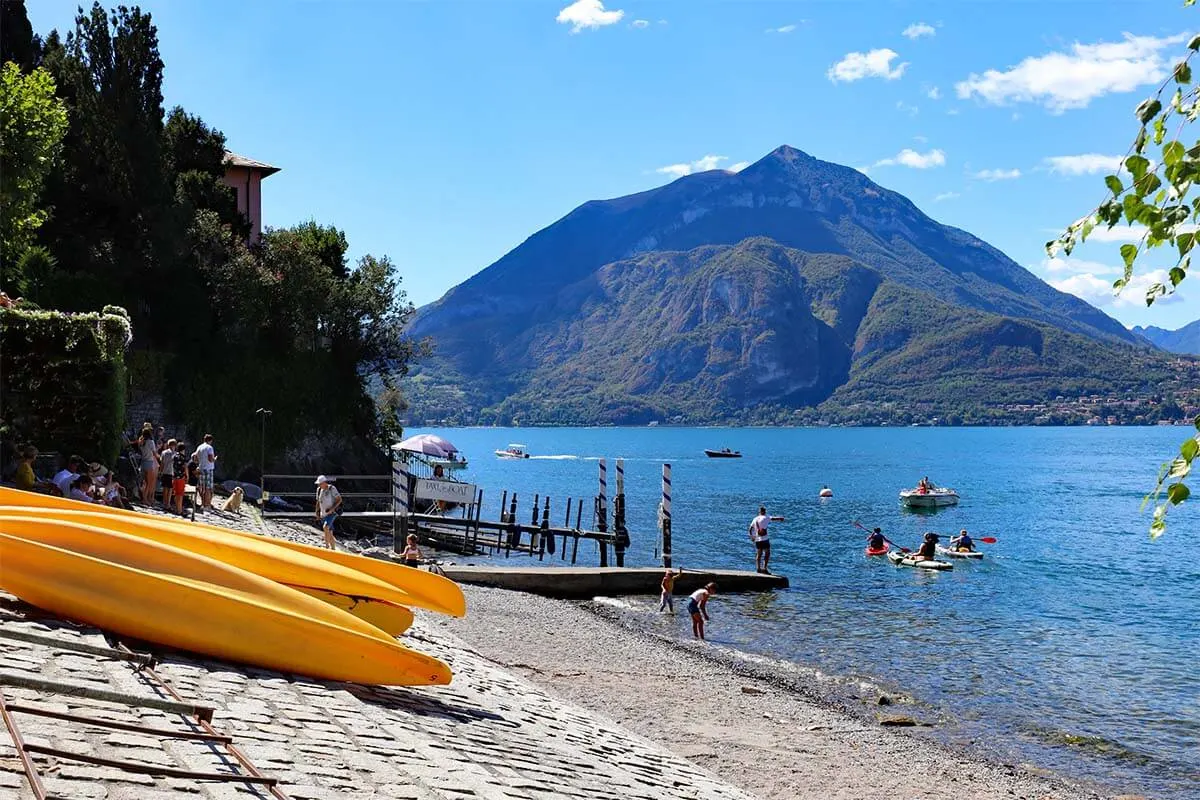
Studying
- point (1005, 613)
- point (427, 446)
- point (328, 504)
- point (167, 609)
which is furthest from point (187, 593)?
point (427, 446)

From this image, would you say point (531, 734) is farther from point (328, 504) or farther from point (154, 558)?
point (328, 504)

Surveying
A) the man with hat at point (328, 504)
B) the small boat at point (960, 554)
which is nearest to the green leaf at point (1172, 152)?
the man with hat at point (328, 504)

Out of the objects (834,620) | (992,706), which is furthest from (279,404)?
(992,706)

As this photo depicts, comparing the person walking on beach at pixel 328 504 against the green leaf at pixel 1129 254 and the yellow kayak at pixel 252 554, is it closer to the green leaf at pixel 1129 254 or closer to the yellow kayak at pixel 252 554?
the yellow kayak at pixel 252 554

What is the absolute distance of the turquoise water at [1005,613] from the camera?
1736 centimetres

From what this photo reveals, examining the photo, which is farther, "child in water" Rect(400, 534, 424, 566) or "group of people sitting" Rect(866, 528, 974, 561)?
"group of people sitting" Rect(866, 528, 974, 561)

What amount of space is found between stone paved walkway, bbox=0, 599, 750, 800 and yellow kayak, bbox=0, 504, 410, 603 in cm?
130

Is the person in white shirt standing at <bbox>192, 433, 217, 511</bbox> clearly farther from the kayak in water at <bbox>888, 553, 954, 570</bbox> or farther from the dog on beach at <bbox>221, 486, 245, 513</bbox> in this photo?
the kayak in water at <bbox>888, 553, 954, 570</bbox>

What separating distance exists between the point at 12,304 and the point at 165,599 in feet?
59.1

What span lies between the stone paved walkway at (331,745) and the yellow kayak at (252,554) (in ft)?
4.27

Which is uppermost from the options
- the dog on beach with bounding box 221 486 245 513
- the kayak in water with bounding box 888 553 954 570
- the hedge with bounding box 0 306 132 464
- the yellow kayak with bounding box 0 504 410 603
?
the hedge with bounding box 0 306 132 464

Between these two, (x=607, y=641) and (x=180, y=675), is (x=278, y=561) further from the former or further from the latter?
(x=607, y=641)

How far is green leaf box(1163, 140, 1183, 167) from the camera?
2896mm

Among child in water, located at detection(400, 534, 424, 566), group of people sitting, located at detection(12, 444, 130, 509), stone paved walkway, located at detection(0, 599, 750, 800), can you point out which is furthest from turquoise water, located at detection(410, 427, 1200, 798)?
group of people sitting, located at detection(12, 444, 130, 509)
